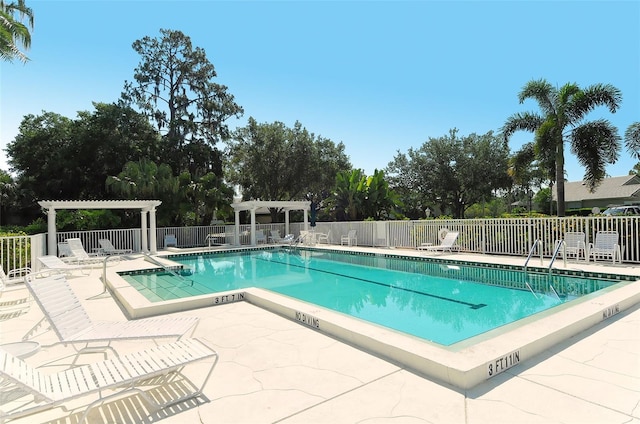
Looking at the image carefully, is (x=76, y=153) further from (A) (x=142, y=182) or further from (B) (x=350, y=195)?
(B) (x=350, y=195)

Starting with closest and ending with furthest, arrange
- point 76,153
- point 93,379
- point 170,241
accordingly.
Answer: point 93,379
point 170,241
point 76,153

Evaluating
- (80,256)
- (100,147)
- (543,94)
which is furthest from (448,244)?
(100,147)

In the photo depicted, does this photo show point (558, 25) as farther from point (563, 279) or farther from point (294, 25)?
point (294, 25)

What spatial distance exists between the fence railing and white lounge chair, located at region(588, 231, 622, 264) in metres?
0.40

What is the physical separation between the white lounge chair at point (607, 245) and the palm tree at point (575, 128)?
529 cm

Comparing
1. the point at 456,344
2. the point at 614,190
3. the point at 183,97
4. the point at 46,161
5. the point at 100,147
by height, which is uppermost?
the point at 183,97

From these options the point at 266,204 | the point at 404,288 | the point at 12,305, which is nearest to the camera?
the point at 12,305

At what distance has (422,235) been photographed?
1533 centimetres

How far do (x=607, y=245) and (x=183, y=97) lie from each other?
2741 centimetres

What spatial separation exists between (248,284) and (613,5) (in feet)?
39.3

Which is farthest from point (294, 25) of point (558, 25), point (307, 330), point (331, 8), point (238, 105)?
point (238, 105)

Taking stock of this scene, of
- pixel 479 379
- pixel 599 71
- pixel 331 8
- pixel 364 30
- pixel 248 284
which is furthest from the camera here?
pixel 599 71

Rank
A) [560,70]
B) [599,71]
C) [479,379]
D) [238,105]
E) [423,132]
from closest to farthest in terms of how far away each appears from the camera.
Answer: [479,379] < [599,71] < [560,70] < [238,105] < [423,132]

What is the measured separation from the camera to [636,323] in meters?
4.90
